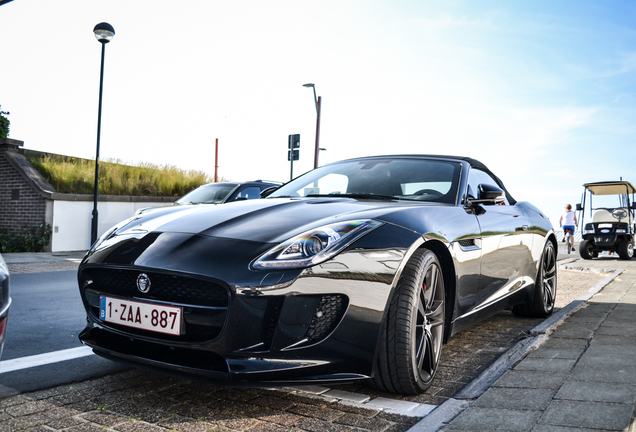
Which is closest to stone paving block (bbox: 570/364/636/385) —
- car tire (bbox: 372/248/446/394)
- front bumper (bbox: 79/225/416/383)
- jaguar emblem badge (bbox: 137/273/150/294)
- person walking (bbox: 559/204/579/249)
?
car tire (bbox: 372/248/446/394)

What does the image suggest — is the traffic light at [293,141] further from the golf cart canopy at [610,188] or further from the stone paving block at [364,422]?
the stone paving block at [364,422]

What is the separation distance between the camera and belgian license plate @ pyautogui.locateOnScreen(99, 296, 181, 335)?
2523 millimetres

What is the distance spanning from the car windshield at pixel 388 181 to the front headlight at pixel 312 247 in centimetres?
107

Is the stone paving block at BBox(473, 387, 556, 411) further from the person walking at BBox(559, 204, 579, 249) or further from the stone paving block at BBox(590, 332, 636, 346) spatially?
the person walking at BBox(559, 204, 579, 249)

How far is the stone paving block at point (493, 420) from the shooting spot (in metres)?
2.34

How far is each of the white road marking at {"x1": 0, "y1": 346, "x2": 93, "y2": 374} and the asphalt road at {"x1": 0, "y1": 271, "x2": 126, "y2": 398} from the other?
31 mm

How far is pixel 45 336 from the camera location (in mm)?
4324

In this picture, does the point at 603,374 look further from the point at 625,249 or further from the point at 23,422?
the point at 625,249

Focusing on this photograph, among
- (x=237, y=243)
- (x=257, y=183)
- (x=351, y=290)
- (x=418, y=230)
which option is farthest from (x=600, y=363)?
(x=257, y=183)

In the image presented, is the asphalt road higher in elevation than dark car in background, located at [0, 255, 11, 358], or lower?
lower

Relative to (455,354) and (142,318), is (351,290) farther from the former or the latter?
(455,354)

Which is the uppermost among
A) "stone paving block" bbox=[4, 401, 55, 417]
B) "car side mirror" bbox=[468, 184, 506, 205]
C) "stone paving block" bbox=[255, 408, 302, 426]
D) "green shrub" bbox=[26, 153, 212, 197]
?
"green shrub" bbox=[26, 153, 212, 197]

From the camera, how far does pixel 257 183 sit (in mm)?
11898

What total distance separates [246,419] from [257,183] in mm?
9520
